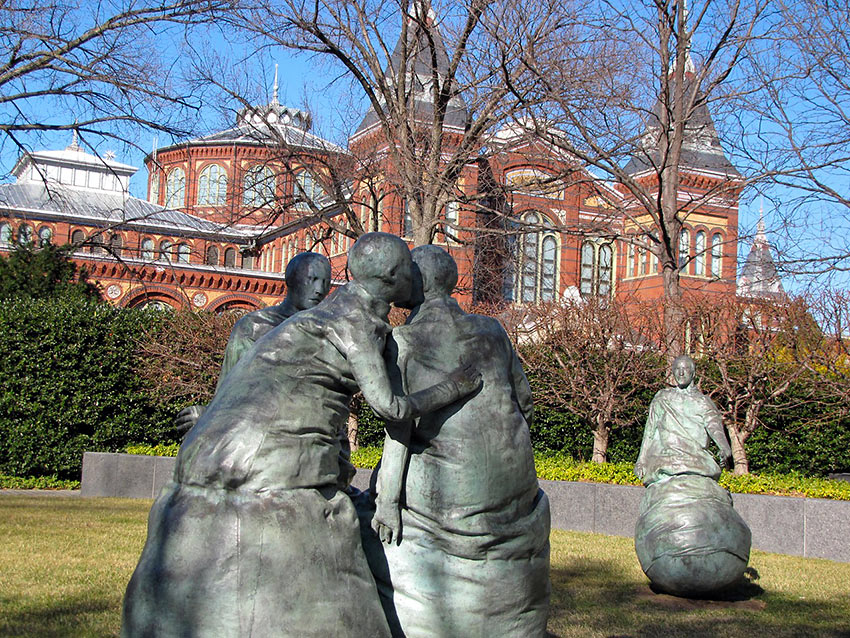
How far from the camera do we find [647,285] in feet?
158

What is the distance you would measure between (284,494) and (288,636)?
497mm

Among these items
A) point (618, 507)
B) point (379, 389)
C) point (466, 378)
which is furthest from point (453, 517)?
point (618, 507)

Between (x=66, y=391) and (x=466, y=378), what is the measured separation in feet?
54.9

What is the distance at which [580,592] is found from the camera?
892 centimetres

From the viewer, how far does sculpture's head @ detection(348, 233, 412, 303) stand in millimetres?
3762

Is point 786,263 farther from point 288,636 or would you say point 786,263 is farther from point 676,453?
point 288,636

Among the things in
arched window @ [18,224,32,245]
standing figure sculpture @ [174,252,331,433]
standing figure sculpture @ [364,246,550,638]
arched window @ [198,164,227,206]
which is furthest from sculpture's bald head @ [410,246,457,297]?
arched window @ [198,164,227,206]

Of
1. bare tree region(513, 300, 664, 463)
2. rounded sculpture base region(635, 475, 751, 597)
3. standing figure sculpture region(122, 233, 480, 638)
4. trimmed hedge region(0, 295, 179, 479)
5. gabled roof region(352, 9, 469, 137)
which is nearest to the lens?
standing figure sculpture region(122, 233, 480, 638)

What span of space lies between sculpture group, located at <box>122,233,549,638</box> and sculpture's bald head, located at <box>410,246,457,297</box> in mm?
373

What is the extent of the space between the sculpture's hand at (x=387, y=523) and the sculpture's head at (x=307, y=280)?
2.10 metres

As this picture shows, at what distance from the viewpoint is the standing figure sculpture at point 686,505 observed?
8516 millimetres

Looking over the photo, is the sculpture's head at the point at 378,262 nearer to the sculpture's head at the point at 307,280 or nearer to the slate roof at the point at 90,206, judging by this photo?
the sculpture's head at the point at 307,280

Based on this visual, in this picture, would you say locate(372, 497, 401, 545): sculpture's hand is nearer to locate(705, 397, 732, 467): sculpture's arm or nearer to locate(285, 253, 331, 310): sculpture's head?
locate(285, 253, 331, 310): sculpture's head

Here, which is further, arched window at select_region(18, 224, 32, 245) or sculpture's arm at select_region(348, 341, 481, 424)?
arched window at select_region(18, 224, 32, 245)
